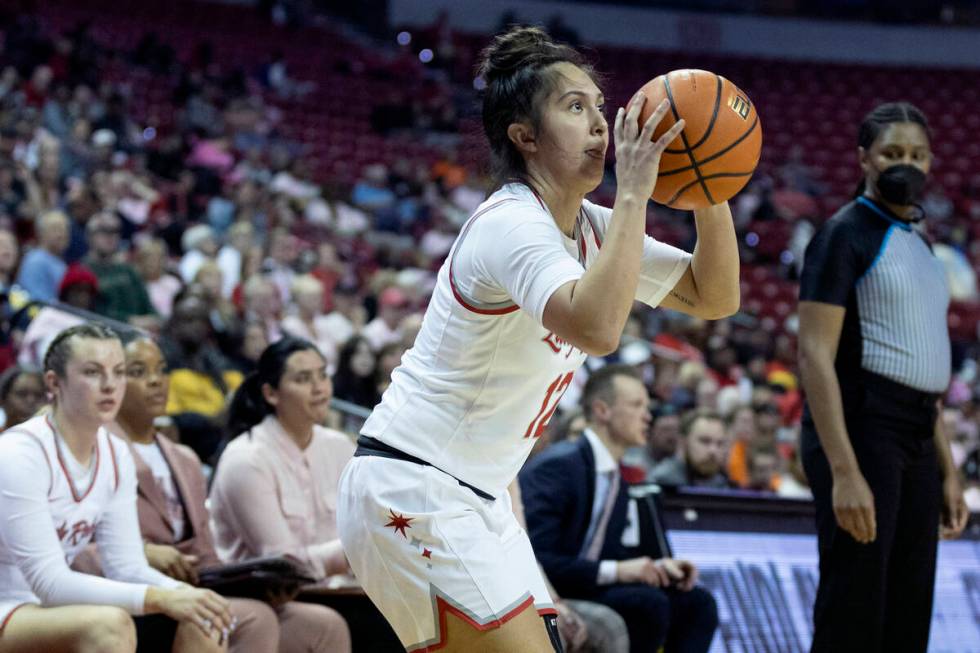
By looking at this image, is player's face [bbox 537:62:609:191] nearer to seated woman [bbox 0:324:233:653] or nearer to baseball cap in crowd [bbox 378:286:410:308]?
seated woman [bbox 0:324:233:653]

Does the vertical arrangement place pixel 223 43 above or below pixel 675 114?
above

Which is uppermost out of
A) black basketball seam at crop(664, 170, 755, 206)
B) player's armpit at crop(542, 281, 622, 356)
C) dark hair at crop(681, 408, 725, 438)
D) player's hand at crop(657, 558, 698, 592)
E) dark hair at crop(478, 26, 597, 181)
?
dark hair at crop(478, 26, 597, 181)

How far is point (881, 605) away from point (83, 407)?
264 centimetres

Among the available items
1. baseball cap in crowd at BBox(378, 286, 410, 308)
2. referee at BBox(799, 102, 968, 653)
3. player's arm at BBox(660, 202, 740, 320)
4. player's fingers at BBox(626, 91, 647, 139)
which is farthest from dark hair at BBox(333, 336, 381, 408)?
player's fingers at BBox(626, 91, 647, 139)

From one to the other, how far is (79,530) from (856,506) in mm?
2515

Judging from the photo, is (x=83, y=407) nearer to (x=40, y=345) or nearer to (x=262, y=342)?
(x=40, y=345)

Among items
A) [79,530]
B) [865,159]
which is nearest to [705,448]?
[865,159]

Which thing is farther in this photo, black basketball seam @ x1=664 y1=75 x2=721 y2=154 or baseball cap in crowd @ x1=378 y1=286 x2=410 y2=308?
baseball cap in crowd @ x1=378 y1=286 x2=410 y2=308

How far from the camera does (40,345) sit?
22.4 feet

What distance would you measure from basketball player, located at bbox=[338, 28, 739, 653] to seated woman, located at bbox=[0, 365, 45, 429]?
10.9ft

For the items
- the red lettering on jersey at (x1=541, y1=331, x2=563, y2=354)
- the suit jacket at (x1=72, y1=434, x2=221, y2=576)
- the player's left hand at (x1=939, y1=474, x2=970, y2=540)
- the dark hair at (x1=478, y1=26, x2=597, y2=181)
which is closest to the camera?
the red lettering on jersey at (x1=541, y1=331, x2=563, y2=354)

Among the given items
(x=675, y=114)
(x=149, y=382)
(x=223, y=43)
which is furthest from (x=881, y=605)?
(x=223, y=43)

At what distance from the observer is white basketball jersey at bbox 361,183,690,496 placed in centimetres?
257

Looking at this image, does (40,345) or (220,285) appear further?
(220,285)
